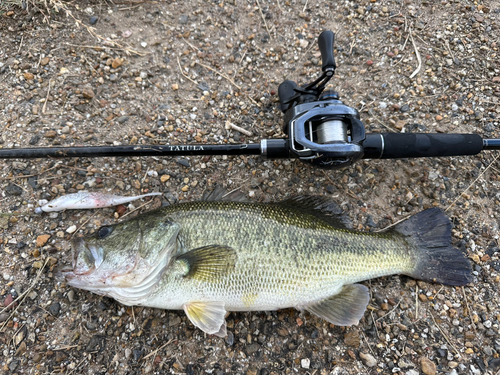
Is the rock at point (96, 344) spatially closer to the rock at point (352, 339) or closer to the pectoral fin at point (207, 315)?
the pectoral fin at point (207, 315)

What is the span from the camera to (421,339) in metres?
2.55

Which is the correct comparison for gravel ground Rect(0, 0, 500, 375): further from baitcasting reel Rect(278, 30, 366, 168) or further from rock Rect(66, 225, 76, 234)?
baitcasting reel Rect(278, 30, 366, 168)

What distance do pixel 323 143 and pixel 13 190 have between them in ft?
10.1

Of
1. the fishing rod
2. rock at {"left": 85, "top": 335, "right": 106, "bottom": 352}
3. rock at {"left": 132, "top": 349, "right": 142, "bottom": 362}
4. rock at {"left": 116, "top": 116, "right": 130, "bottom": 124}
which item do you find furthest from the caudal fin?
rock at {"left": 116, "top": 116, "right": 130, "bottom": 124}

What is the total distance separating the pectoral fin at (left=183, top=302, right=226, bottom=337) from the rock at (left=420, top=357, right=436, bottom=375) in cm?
175

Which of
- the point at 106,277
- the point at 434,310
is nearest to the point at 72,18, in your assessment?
the point at 106,277

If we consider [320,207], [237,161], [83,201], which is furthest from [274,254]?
[83,201]

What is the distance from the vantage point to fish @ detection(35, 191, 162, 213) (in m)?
2.84

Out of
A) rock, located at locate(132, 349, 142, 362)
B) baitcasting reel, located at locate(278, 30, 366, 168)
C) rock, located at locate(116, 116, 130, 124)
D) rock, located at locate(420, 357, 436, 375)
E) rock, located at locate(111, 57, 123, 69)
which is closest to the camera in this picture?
baitcasting reel, located at locate(278, 30, 366, 168)

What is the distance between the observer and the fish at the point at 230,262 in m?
2.26

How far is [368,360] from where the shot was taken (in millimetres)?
2482

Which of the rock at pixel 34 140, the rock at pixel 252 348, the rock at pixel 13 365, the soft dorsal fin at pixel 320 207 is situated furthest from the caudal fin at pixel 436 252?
the rock at pixel 34 140

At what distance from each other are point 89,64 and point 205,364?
336 cm

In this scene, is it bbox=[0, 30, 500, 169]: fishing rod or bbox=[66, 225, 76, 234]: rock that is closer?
bbox=[0, 30, 500, 169]: fishing rod
